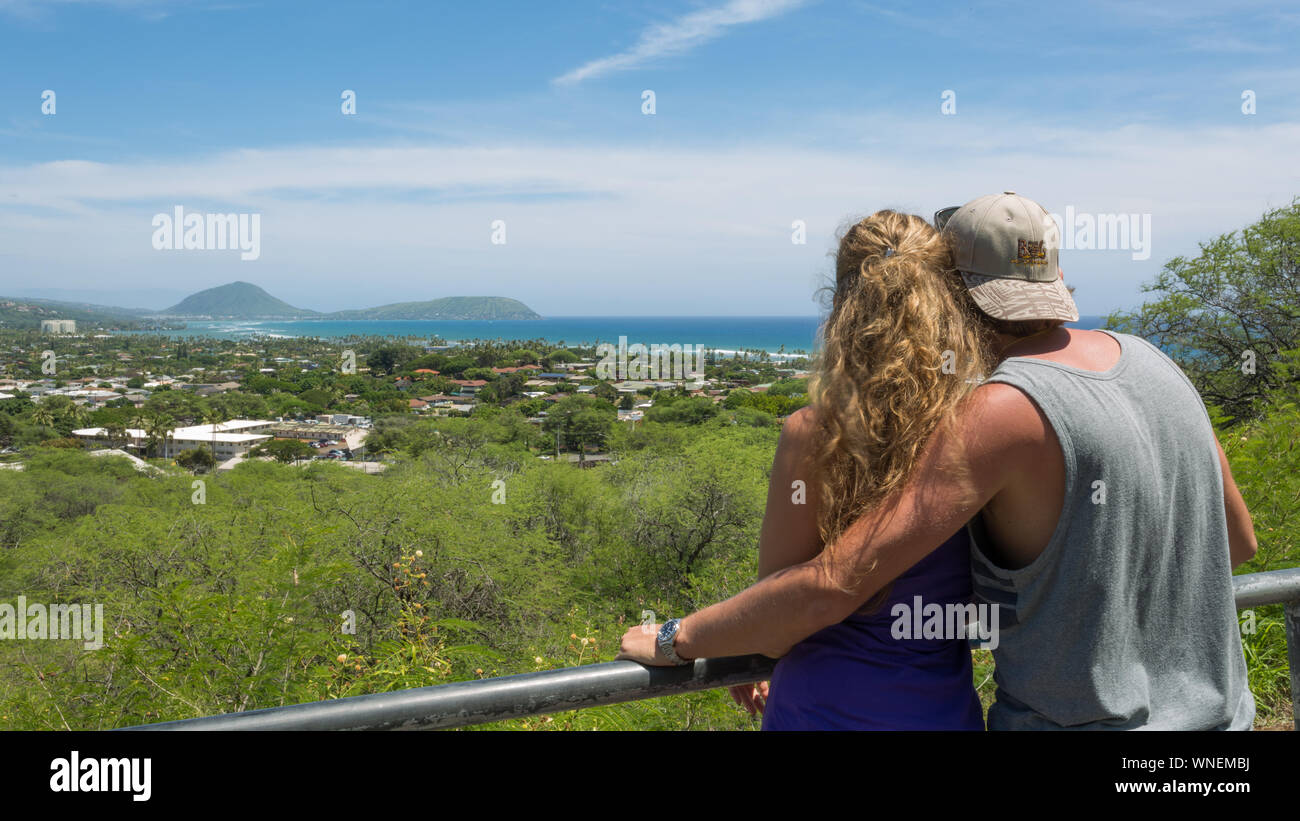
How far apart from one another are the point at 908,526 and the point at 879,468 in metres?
0.09

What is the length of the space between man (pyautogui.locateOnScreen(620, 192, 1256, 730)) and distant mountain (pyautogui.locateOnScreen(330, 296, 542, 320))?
9827 centimetres

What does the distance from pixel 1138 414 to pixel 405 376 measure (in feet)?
216

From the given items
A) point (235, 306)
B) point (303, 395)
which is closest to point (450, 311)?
point (303, 395)

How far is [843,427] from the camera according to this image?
115cm

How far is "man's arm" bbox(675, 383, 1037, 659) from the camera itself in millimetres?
1068

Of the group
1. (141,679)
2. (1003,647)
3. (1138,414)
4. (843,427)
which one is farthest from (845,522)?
(141,679)

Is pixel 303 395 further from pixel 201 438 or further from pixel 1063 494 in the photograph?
pixel 1063 494

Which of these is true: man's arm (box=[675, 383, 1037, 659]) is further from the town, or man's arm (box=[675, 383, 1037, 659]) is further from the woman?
the town

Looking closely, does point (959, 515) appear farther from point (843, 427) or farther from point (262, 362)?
point (262, 362)

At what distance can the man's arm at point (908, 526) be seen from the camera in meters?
1.07

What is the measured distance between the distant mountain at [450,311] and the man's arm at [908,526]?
98.3 metres
